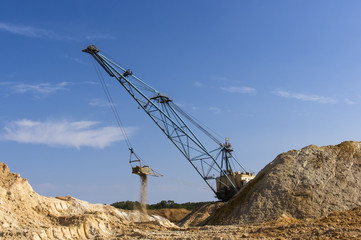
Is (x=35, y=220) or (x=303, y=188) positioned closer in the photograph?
(x=35, y=220)

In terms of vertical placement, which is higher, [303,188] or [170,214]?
[303,188]

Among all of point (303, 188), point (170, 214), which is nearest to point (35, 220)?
point (303, 188)

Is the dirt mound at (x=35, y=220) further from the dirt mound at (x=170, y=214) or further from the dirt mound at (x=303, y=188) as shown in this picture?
the dirt mound at (x=170, y=214)

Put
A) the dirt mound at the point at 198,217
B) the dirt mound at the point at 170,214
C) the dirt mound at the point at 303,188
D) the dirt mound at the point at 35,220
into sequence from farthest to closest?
the dirt mound at the point at 170,214
the dirt mound at the point at 198,217
the dirt mound at the point at 303,188
the dirt mound at the point at 35,220

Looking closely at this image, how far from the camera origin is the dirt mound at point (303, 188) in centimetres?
2183

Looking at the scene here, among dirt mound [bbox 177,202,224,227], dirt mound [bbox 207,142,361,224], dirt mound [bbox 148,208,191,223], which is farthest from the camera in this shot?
dirt mound [bbox 148,208,191,223]

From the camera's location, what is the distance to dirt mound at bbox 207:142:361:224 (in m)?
21.8

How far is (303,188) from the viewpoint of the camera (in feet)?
76.9

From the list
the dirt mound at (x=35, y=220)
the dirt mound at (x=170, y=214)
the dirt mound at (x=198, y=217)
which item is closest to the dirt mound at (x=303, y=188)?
the dirt mound at (x=198, y=217)

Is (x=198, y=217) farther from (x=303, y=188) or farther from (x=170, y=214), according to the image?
(x=170, y=214)

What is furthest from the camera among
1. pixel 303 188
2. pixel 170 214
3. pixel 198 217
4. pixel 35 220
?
pixel 170 214

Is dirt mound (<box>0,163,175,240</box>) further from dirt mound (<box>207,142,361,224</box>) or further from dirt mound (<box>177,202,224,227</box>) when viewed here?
dirt mound (<box>177,202,224,227</box>)

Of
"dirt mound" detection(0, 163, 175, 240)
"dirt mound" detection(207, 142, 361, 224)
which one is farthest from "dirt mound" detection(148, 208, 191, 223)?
"dirt mound" detection(0, 163, 175, 240)

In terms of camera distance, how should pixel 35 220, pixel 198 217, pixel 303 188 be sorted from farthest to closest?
pixel 198 217 → pixel 303 188 → pixel 35 220
